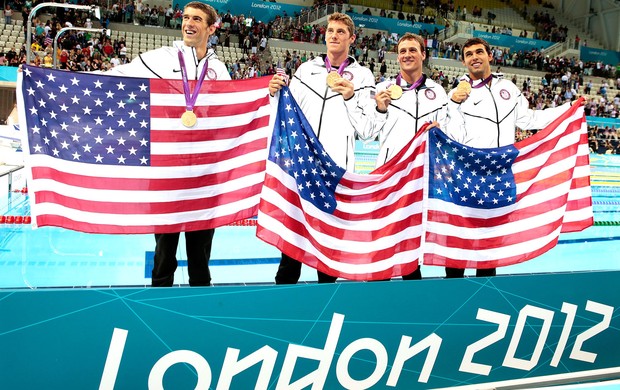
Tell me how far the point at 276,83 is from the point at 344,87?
382 millimetres

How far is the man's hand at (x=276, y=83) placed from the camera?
3.09 meters

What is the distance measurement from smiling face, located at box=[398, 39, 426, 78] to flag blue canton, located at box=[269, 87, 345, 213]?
0.91m

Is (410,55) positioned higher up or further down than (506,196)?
higher up

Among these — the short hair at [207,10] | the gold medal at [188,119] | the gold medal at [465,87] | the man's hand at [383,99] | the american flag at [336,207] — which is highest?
the short hair at [207,10]

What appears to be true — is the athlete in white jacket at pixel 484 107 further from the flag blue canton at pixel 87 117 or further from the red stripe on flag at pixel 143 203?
the flag blue canton at pixel 87 117

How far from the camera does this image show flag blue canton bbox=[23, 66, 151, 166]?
111 inches

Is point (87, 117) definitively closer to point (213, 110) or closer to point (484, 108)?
point (213, 110)

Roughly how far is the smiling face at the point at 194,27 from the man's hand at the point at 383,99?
1.04 meters

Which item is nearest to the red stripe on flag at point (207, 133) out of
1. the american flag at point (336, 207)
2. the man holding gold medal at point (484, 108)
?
the american flag at point (336, 207)

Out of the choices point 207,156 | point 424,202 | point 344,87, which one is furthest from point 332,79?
point 424,202

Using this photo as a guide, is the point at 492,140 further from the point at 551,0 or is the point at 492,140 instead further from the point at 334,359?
the point at 551,0

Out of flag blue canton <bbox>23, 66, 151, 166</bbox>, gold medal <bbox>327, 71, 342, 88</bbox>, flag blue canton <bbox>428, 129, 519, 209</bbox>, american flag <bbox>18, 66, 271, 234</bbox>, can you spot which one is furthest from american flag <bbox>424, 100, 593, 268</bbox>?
flag blue canton <bbox>23, 66, 151, 166</bbox>

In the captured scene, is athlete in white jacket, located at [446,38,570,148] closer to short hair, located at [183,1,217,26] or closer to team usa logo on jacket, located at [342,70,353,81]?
team usa logo on jacket, located at [342,70,353,81]

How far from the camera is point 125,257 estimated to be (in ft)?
18.0
